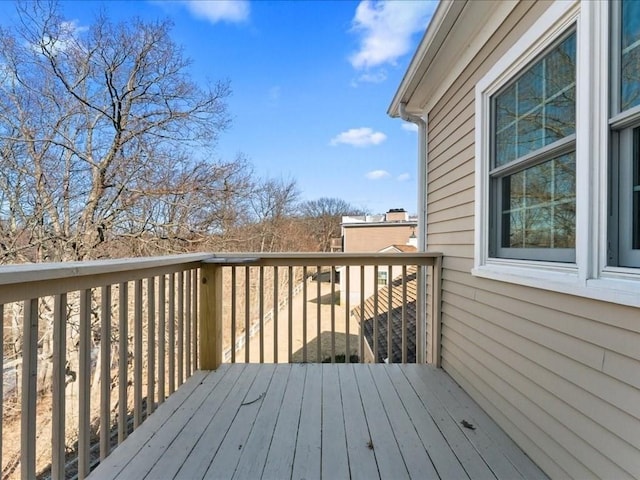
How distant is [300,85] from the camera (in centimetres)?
1025

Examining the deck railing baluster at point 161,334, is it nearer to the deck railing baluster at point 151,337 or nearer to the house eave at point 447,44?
the deck railing baluster at point 151,337

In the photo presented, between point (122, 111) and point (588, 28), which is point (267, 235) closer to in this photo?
point (122, 111)

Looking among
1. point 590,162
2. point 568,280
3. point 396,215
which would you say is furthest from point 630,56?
point 396,215

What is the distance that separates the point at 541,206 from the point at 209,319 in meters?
2.56

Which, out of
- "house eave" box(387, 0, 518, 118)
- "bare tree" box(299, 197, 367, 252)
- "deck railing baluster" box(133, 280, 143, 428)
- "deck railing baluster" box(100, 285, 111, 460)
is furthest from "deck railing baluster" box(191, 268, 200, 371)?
"bare tree" box(299, 197, 367, 252)

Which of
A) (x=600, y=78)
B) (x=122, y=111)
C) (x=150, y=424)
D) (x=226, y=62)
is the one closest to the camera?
(x=600, y=78)

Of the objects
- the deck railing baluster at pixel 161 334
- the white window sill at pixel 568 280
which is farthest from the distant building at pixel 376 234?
the deck railing baluster at pixel 161 334

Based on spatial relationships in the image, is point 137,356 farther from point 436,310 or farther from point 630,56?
point 630,56

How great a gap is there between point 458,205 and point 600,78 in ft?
4.70

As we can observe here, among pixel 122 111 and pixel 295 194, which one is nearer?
pixel 122 111

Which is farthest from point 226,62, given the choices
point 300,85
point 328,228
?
point 328,228

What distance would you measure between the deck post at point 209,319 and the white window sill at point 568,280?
2.13 meters

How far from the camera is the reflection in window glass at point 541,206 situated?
1.68 meters

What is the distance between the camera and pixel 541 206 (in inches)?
75.5
